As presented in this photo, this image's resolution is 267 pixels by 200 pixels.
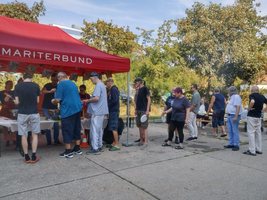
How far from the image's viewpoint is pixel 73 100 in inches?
192

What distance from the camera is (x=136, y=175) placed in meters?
4.04

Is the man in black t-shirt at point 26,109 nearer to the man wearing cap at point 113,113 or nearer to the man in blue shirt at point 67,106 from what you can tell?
the man in blue shirt at point 67,106

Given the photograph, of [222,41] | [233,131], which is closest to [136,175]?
[233,131]

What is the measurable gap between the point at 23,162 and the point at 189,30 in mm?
17916

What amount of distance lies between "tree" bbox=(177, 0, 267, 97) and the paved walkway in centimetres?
1467

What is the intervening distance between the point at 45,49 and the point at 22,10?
10523 mm

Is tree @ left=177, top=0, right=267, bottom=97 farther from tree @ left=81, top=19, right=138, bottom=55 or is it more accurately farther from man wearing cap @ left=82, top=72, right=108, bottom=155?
man wearing cap @ left=82, top=72, right=108, bottom=155

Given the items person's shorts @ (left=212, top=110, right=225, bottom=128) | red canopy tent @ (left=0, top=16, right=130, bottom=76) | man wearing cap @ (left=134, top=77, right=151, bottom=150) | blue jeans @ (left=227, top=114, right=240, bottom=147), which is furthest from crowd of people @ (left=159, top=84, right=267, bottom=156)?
red canopy tent @ (left=0, top=16, right=130, bottom=76)

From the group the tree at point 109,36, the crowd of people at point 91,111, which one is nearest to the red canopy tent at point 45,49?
the crowd of people at point 91,111

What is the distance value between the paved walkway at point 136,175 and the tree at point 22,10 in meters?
10.4

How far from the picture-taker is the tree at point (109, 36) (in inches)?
957

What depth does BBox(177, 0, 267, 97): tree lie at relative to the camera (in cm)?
1847

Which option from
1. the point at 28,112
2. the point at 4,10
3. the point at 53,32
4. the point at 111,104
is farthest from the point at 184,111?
the point at 4,10

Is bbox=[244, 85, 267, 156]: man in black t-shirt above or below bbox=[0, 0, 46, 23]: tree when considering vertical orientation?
below
